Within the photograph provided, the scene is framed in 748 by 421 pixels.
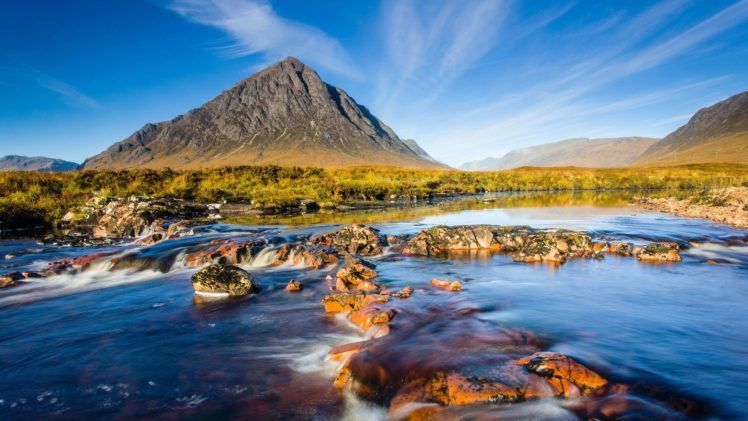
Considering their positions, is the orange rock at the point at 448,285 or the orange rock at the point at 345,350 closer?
the orange rock at the point at 345,350

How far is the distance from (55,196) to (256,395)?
3608 cm

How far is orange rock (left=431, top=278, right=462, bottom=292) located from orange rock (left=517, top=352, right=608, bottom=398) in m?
4.60

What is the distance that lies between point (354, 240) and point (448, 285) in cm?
674

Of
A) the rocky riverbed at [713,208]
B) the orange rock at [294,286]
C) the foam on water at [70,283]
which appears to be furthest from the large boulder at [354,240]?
the rocky riverbed at [713,208]

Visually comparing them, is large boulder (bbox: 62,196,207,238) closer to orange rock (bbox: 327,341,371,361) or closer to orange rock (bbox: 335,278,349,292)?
orange rock (bbox: 335,278,349,292)

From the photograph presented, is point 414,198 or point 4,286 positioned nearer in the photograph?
point 4,286

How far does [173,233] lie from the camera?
845 inches

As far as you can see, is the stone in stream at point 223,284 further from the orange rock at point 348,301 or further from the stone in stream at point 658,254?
the stone in stream at point 658,254

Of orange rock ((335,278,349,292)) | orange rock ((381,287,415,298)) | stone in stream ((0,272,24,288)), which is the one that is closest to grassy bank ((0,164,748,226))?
stone in stream ((0,272,24,288))

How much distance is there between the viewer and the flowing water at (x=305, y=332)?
19.0 feet

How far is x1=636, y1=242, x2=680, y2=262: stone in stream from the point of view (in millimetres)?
13125

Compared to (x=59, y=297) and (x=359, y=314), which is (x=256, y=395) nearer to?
(x=359, y=314)

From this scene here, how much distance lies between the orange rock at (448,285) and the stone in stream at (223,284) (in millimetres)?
5217

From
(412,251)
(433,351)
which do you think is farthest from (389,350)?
(412,251)
